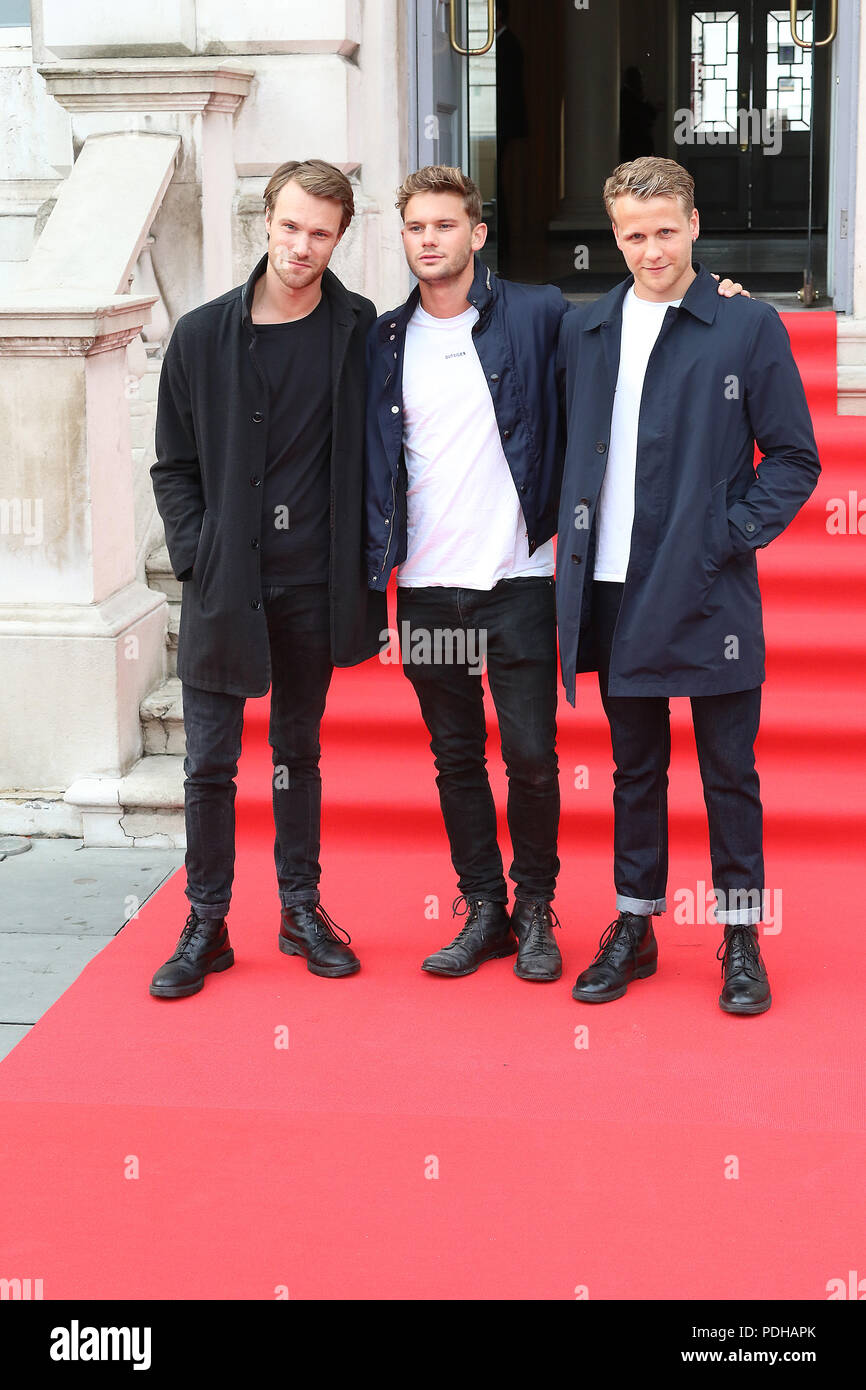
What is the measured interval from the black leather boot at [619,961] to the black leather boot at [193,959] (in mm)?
913

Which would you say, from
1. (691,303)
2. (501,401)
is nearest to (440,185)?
(501,401)

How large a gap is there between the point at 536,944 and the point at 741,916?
1.74ft

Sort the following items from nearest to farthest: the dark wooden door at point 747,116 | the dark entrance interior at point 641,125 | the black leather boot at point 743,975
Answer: the black leather boot at point 743,975, the dark entrance interior at point 641,125, the dark wooden door at point 747,116

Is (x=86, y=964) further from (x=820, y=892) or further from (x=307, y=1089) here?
(x=820, y=892)

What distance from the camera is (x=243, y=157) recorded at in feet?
23.3

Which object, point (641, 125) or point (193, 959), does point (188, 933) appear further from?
point (641, 125)

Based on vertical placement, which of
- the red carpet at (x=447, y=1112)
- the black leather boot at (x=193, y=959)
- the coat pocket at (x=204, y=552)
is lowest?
the red carpet at (x=447, y=1112)

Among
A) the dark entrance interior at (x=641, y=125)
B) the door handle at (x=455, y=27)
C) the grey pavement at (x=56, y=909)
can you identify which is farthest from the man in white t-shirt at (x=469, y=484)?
the dark entrance interior at (x=641, y=125)

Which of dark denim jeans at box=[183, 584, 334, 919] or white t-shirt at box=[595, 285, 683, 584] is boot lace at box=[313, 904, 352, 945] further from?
white t-shirt at box=[595, 285, 683, 584]

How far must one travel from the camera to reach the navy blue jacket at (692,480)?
3.73m

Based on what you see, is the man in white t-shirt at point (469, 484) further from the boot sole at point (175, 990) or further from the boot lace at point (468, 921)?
the boot sole at point (175, 990)

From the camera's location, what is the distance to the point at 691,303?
3.74 metres

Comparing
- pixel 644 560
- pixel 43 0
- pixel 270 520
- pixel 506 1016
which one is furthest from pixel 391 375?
pixel 43 0

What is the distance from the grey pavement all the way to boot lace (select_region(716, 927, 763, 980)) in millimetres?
1702
